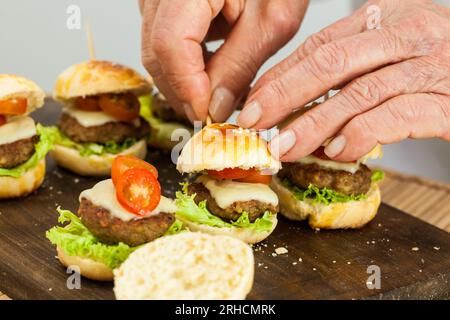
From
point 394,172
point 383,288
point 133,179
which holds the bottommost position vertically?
point 394,172

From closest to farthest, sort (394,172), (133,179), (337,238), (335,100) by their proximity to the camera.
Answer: (133,179) < (335,100) < (337,238) < (394,172)

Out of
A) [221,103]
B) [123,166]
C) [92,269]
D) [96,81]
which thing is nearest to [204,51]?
[221,103]

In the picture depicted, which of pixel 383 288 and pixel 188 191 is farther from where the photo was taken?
pixel 188 191

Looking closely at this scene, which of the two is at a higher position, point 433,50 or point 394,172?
point 433,50

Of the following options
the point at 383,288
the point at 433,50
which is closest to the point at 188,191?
the point at 383,288

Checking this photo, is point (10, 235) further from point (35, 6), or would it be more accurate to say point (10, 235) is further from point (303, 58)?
point (35, 6)

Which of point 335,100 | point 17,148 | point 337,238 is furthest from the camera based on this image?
point 17,148

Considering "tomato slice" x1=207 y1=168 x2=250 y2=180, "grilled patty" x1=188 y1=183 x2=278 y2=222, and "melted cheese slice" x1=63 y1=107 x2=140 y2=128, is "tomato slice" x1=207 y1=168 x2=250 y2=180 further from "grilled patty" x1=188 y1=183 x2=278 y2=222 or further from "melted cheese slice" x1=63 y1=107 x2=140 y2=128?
"melted cheese slice" x1=63 y1=107 x2=140 y2=128

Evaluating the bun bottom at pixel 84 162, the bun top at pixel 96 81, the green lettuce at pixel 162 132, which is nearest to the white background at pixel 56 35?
the green lettuce at pixel 162 132

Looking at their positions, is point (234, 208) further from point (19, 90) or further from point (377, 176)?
point (19, 90)
